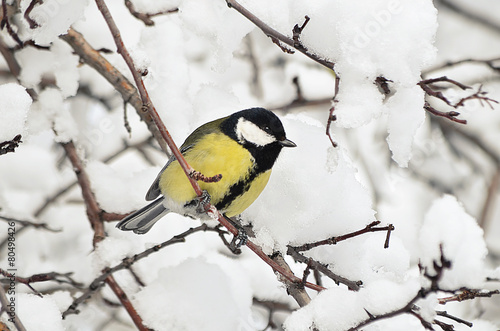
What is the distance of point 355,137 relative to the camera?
4973 millimetres

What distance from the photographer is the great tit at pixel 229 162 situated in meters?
2.25

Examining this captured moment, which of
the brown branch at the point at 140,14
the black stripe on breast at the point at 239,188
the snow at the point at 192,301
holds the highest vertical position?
the brown branch at the point at 140,14

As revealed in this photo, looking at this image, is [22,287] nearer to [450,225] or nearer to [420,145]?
[450,225]

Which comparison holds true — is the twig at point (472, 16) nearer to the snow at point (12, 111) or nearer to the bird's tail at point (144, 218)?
the bird's tail at point (144, 218)

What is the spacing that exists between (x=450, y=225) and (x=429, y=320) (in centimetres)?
31

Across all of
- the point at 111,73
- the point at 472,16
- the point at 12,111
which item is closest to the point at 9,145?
the point at 12,111

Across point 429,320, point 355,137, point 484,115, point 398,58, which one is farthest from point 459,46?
point 429,320

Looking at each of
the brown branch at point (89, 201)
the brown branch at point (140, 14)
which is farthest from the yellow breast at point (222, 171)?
the brown branch at point (140, 14)

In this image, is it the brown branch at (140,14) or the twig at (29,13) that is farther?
the brown branch at (140,14)

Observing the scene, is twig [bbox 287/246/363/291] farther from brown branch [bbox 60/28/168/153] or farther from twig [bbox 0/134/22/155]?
twig [bbox 0/134/22/155]

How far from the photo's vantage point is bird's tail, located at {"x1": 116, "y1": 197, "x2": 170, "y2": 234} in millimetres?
2529

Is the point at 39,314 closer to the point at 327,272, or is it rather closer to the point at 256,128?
the point at 327,272

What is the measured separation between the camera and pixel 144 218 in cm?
258

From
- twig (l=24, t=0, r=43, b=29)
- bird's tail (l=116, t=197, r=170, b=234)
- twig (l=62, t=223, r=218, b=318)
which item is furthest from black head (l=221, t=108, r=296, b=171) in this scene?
twig (l=24, t=0, r=43, b=29)
